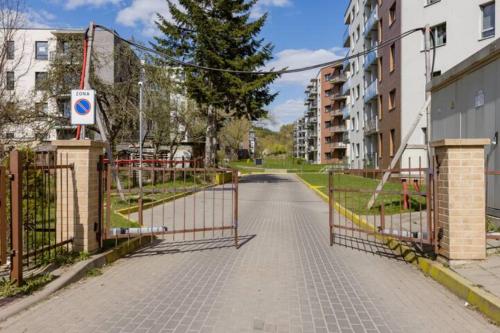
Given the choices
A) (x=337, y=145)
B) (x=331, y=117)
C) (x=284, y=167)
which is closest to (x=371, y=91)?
(x=284, y=167)

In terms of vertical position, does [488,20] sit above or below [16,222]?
above

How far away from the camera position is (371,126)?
36.7m

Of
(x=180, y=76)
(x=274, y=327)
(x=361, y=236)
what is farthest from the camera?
(x=180, y=76)

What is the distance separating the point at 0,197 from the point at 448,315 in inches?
201

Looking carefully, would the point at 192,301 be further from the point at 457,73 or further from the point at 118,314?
the point at 457,73

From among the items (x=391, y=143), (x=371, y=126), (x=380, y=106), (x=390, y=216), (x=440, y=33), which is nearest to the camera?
(x=390, y=216)

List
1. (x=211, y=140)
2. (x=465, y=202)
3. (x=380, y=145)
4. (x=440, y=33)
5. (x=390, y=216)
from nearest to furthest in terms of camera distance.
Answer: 1. (x=465, y=202)
2. (x=390, y=216)
3. (x=440, y=33)
4. (x=211, y=140)
5. (x=380, y=145)

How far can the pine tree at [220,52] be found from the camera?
84.4 feet

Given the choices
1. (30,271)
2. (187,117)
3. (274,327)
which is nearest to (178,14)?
(187,117)

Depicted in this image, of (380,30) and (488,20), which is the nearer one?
(488,20)

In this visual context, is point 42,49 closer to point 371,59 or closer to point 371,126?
point 371,59

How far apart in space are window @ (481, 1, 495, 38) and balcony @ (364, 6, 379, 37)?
1132 cm

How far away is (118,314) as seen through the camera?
445cm

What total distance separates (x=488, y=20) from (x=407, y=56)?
525cm
